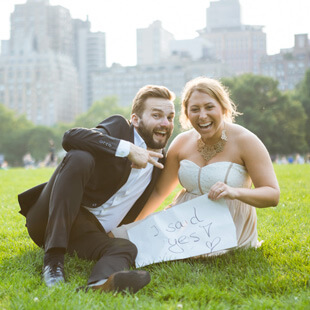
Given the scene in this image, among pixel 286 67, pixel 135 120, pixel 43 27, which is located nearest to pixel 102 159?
pixel 135 120

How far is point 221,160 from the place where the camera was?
487 centimetres

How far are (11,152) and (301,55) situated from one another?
115 m

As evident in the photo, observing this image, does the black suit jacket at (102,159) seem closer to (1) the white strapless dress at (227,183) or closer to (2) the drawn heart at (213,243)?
(1) the white strapless dress at (227,183)

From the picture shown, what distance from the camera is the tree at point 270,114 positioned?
49.9 m

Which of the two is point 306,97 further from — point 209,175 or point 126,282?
point 126,282

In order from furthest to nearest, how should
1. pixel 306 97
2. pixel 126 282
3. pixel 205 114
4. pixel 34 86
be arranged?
pixel 34 86 < pixel 306 97 < pixel 205 114 < pixel 126 282

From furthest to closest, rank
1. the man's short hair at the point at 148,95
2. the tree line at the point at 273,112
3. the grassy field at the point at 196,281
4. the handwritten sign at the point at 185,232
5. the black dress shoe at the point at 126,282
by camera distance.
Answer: the tree line at the point at 273,112
the man's short hair at the point at 148,95
the handwritten sign at the point at 185,232
the black dress shoe at the point at 126,282
the grassy field at the point at 196,281

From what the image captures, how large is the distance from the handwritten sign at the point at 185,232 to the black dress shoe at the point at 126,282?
0.66 meters

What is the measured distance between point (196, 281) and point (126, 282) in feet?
2.00

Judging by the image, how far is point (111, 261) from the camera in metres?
4.03

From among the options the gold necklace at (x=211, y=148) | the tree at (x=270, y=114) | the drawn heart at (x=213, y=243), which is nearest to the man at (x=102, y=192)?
the gold necklace at (x=211, y=148)

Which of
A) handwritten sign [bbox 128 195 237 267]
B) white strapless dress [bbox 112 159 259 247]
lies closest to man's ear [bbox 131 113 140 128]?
white strapless dress [bbox 112 159 259 247]

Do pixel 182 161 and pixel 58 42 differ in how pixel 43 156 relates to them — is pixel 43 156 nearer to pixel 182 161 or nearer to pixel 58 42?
pixel 182 161

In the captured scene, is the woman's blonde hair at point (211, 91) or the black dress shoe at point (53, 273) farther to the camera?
the woman's blonde hair at point (211, 91)
